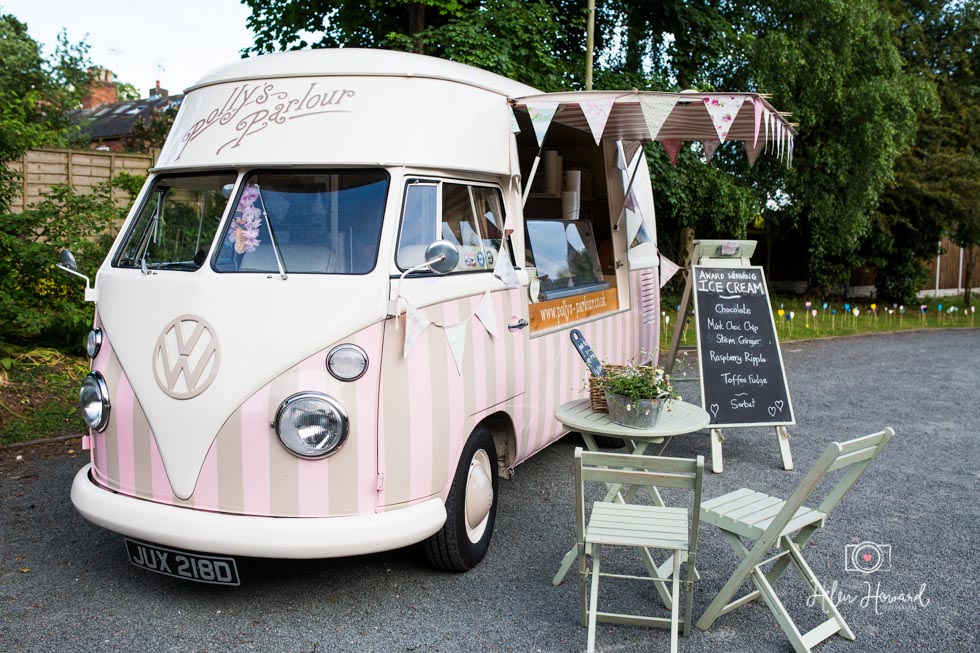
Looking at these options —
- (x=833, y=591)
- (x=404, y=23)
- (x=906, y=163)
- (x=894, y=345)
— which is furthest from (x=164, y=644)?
(x=906, y=163)

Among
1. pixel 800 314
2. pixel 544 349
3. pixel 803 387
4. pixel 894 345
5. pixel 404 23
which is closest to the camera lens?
pixel 544 349

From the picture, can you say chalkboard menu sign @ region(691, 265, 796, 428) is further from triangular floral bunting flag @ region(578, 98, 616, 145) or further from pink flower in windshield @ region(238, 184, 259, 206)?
pink flower in windshield @ region(238, 184, 259, 206)

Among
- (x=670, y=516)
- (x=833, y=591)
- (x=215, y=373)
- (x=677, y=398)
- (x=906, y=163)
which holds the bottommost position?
(x=833, y=591)

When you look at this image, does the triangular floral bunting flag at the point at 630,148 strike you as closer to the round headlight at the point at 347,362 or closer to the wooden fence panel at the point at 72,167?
the round headlight at the point at 347,362

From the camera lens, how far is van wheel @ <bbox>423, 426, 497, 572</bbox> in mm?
4168

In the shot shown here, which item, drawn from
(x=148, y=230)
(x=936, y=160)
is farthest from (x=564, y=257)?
(x=936, y=160)

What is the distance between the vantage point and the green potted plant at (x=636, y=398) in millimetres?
4434

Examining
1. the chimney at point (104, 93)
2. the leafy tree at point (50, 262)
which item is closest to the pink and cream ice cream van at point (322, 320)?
the leafy tree at point (50, 262)

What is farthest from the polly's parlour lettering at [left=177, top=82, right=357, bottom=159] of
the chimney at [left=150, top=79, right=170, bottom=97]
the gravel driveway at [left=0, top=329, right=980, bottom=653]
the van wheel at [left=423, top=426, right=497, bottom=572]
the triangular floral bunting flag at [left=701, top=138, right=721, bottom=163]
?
the chimney at [left=150, top=79, right=170, bottom=97]

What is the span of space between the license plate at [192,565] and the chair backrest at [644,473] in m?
1.57

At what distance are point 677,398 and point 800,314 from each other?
1342 cm

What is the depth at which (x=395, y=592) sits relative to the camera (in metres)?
4.12

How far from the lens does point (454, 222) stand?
449 centimetres

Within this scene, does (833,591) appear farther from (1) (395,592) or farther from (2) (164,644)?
(2) (164,644)
